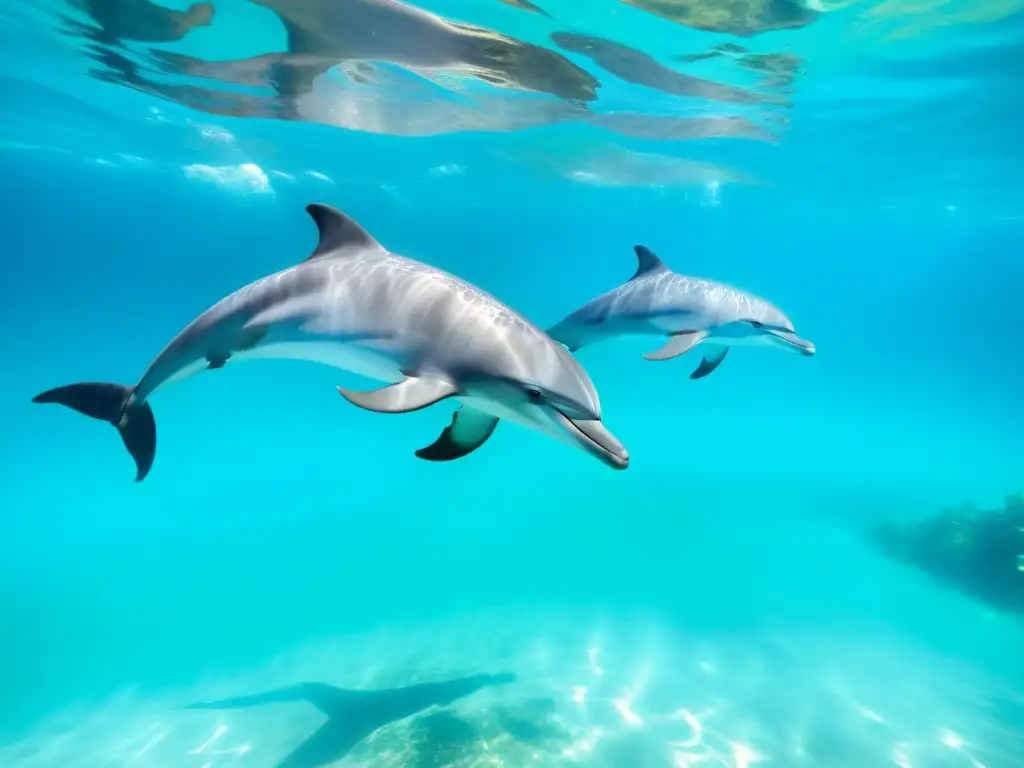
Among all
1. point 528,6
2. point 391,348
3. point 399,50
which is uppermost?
point 399,50

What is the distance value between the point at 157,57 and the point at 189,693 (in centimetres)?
1374

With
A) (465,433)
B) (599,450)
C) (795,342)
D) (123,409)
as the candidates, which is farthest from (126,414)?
(795,342)

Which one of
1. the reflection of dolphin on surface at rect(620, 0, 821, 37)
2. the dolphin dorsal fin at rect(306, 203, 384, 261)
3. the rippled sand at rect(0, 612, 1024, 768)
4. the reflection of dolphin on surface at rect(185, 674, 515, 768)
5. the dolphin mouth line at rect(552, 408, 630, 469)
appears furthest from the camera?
the reflection of dolphin on surface at rect(620, 0, 821, 37)

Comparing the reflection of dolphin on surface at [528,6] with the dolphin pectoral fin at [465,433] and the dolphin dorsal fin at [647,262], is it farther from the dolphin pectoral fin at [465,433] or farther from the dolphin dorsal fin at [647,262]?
the dolphin pectoral fin at [465,433]

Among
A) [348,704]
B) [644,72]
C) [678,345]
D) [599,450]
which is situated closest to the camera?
[599,450]

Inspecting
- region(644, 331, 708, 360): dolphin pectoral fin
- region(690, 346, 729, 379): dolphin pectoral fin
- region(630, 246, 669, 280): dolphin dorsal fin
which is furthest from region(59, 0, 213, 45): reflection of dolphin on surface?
region(690, 346, 729, 379): dolphin pectoral fin

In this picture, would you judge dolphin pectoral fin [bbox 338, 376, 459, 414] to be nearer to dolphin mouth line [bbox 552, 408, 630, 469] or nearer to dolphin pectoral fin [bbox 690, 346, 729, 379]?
dolphin mouth line [bbox 552, 408, 630, 469]

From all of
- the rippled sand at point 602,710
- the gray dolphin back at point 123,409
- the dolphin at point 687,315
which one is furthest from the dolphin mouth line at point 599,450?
the rippled sand at point 602,710

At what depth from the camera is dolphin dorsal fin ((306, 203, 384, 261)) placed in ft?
16.3

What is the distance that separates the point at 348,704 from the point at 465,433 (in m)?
5.45

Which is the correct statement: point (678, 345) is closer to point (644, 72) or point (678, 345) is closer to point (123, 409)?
point (123, 409)

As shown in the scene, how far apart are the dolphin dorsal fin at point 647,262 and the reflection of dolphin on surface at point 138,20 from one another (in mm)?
9553

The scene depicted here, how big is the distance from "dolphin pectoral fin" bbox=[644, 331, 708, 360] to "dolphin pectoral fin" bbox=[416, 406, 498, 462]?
3.21m

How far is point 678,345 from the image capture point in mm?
7453
